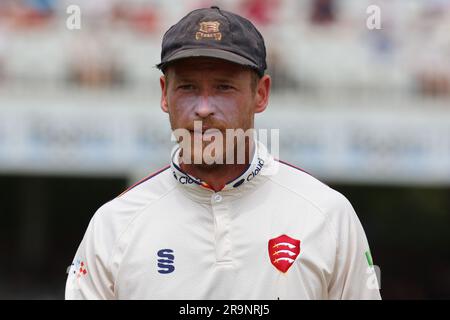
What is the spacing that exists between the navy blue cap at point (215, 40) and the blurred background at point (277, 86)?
23.5 ft

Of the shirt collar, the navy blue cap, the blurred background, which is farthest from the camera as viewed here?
the blurred background

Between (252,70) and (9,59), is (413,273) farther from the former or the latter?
(252,70)

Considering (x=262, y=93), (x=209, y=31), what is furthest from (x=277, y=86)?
(x=209, y=31)

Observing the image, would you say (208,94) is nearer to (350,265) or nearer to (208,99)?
(208,99)

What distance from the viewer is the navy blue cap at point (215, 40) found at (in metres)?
2.86

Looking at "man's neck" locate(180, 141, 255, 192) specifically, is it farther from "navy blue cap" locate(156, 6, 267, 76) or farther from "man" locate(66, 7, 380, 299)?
"navy blue cap" locate(156, 6, 267, 76)

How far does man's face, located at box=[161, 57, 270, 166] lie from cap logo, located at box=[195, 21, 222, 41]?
0.07 m

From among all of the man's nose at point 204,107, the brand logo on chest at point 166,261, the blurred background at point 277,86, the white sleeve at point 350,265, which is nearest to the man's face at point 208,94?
the man's nose at point 204,107

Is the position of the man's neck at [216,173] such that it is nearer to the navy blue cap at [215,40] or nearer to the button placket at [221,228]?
the button placket at [221,228]

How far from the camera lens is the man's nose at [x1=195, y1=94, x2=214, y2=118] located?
9.39ft

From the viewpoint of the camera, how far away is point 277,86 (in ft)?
34.4

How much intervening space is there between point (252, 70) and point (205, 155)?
0.29 meters

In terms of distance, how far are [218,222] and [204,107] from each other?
354mm

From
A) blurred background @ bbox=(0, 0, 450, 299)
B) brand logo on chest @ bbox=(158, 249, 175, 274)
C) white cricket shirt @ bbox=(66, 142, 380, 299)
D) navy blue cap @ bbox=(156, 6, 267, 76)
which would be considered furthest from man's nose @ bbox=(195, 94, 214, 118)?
blurred background @ bbox=(0, 0, 450, 299)
